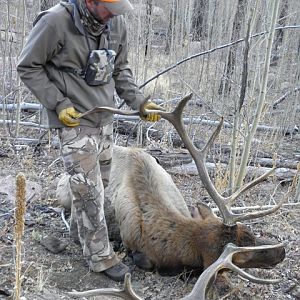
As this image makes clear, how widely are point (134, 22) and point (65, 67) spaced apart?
5760mm

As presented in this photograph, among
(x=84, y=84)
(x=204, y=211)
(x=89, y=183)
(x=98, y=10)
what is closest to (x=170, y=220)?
(x=204, y=211)

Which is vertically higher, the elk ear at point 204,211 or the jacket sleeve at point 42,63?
the jacket sleeve at point 42,63

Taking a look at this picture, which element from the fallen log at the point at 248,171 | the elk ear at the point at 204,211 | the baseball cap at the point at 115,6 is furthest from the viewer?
the fallen log at the point at 248,171

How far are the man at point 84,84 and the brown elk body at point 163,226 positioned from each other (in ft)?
1.03

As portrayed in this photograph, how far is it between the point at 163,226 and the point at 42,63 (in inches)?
64.3

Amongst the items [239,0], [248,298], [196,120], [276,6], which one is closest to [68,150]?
[248,298]

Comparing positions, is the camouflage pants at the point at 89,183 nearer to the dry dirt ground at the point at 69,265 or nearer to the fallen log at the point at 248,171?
the dry dirt ground at the point at 69,265

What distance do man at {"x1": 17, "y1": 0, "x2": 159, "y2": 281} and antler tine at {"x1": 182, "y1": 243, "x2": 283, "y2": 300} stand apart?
102 centimetres

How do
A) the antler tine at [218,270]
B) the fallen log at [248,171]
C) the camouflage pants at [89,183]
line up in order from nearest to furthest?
the antler tine at [218,270]
the camouflage pants at [89,183]
the fallen log at [248,171]

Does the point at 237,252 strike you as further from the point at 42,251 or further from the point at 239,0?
the point at 239,0

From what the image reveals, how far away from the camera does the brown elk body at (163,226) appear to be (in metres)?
4.12

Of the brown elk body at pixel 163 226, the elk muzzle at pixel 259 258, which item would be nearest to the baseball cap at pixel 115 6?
the brown elk body at pixel 163 226

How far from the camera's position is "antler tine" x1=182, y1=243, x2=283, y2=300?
3.21 m

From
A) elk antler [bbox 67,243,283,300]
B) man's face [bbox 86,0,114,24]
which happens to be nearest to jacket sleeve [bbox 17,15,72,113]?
man's face [bbox 86,0,114,24]
